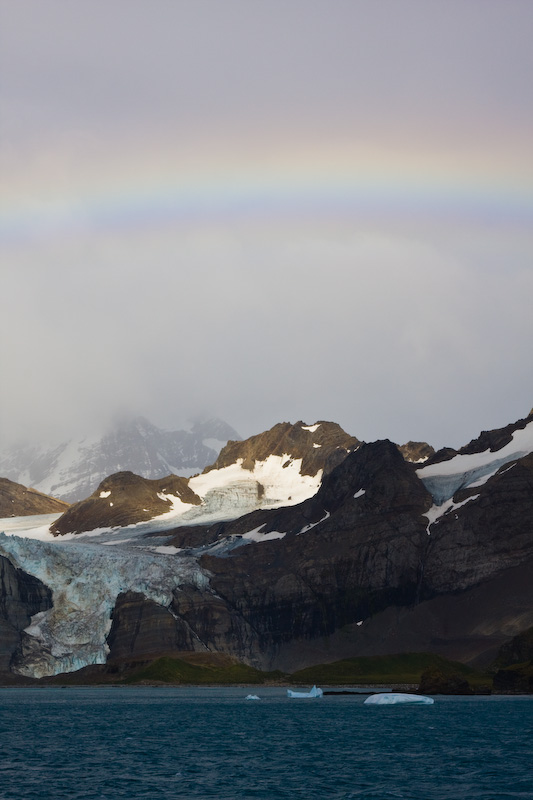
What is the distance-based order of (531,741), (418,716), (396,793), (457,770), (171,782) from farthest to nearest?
1. (418,716)
2. (531,741)
3. (457,770)
4. (171,782)
5. (396,793)

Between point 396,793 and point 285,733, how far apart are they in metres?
65.4

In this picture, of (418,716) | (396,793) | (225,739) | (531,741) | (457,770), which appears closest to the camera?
(396,793)

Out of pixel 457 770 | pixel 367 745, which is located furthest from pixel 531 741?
pixel 457 770

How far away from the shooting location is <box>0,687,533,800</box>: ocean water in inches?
3890

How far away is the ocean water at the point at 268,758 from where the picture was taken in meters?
98.8

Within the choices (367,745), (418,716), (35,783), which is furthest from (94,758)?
(418,716)

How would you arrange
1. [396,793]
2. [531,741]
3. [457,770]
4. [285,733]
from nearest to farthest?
1. [396,793]
2. [457,770]
3. [531,741]
4. [285,733]

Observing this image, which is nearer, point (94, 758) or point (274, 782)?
point (274, 782)

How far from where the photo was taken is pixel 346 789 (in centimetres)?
9962

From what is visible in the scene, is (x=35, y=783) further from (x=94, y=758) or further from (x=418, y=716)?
(x=418, y=716)

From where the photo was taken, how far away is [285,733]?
16038 cm

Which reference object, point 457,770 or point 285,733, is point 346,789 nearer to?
point 457,770

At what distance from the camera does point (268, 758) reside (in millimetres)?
125250

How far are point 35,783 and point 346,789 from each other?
2793cm
